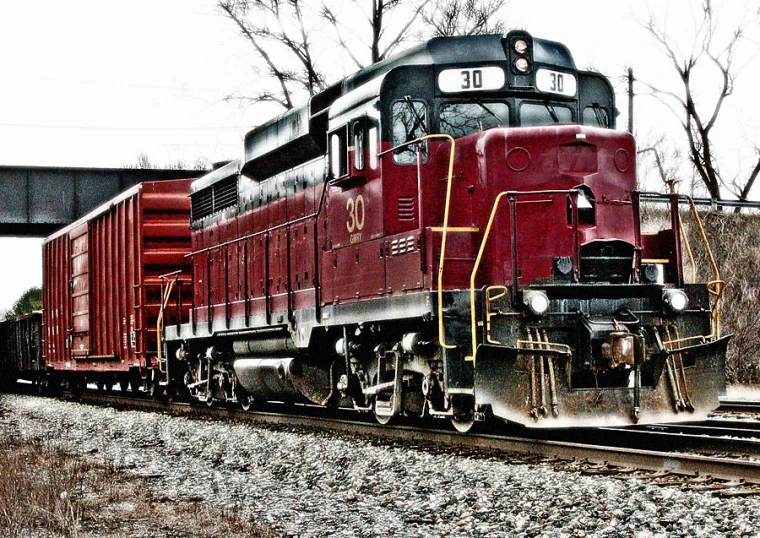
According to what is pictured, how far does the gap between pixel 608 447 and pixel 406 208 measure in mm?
2996

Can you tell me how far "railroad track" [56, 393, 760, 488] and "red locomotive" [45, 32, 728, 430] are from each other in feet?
0.88

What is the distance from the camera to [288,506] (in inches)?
265

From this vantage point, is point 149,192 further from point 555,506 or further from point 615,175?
point 555,506

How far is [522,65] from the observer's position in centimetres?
965

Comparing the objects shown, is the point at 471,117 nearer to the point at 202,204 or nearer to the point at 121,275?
the point at 202,204

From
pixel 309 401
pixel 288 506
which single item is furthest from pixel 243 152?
pixel 288 506

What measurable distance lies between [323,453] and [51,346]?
16573 mm

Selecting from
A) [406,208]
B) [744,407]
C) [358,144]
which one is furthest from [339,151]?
[744,407]

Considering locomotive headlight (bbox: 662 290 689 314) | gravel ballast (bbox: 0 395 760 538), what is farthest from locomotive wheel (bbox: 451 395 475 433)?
locomotive headlight (bbox: 662 290 689 314)

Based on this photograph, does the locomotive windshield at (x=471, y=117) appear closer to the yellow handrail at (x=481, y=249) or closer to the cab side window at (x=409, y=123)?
the cab side window at (x=409, y=123)

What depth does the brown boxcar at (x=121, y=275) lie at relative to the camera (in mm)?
17141

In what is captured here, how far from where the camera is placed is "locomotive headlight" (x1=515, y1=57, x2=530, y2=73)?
963cm

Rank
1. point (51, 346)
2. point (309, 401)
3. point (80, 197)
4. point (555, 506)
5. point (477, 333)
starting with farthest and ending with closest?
point (80, 197)
point (51, 346)
point (309, 401)
point (477, 333)
point (555, 506)

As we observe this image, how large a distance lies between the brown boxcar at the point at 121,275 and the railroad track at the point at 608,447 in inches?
209
